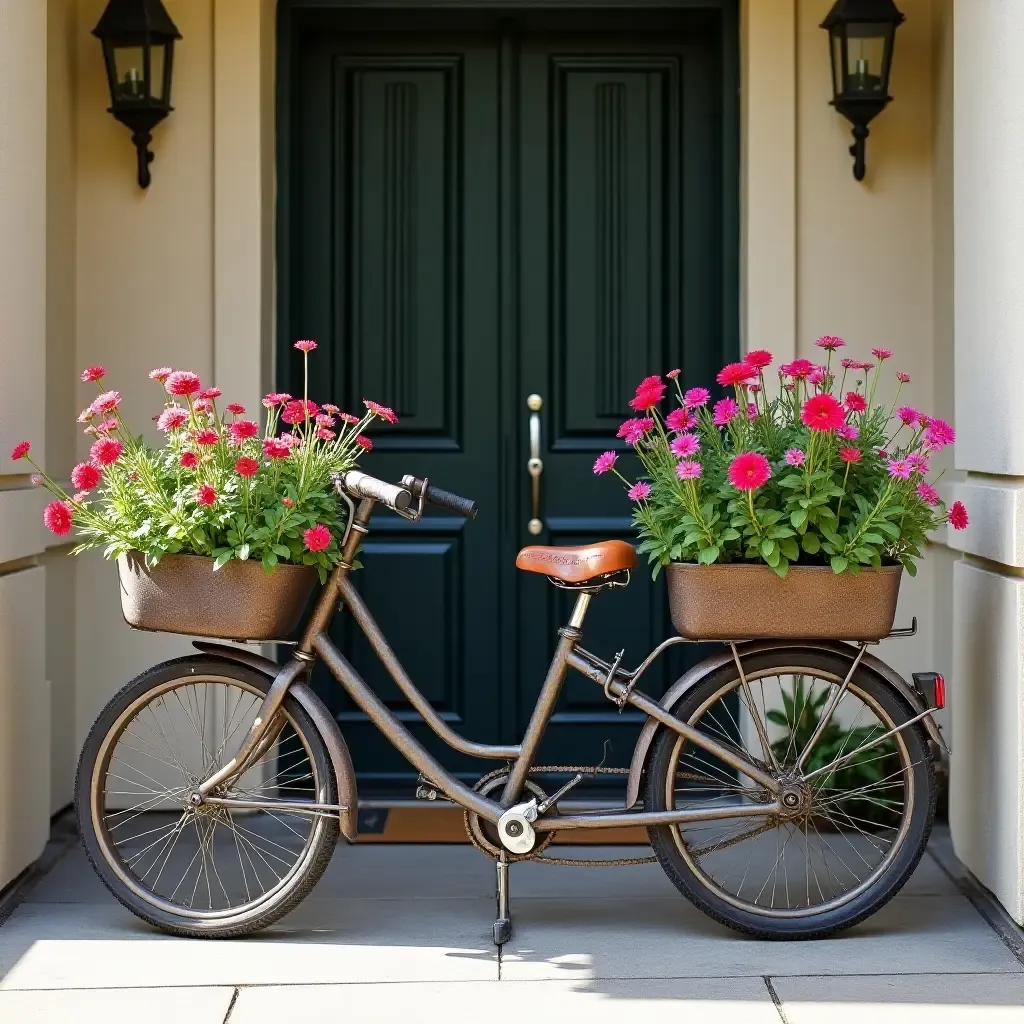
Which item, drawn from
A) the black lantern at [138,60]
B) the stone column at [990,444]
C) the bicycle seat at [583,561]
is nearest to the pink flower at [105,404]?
the bicycle seat at [583,561]

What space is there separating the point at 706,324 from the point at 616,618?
43.0 inches

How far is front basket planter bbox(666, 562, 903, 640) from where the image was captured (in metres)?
3.54

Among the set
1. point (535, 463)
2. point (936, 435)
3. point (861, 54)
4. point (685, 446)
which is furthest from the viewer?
point (535, 463)

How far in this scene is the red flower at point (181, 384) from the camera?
3.53 meters

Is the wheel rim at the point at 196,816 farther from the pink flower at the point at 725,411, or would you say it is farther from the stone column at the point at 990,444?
the stone column at the point at 990,444

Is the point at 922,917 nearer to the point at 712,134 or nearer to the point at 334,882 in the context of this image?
the point at 334,882

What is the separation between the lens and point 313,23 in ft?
16.8

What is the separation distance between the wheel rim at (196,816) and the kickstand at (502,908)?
0.46 metres

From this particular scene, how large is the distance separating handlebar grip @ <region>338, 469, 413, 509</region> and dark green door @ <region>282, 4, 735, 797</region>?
4.81 feet

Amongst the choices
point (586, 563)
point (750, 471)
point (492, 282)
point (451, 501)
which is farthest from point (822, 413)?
point (492, 282)

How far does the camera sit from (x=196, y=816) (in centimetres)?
367

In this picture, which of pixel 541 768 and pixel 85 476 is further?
pixel 541 768

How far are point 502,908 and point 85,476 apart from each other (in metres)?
1.48

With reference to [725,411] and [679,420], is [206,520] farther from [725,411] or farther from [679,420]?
[725,411]
